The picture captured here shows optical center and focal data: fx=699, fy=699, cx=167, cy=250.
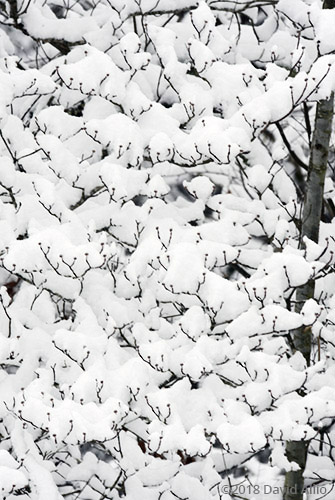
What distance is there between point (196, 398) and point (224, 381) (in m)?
0.43

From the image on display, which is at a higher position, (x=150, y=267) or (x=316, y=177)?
(x=316, y=177)

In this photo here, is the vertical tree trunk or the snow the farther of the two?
the vertical tree trunk

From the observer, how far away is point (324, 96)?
3.75m

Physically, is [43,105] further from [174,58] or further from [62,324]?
[62,324]

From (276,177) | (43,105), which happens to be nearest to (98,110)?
(43,105)

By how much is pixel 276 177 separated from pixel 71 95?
1.50 metres

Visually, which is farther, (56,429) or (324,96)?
(324,96)

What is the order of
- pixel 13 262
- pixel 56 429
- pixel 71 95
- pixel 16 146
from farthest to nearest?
1. pixel 71 95
2. pixel 16 146
3. pixel 13 262
4. pixel 56 429

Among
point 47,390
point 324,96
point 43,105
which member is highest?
point 43,105

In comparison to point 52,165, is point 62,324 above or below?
below

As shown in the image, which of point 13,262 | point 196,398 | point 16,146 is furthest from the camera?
point 16,146

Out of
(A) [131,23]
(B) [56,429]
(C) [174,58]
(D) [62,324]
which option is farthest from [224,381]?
(A) [131,23]

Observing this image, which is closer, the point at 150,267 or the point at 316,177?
the point at 150,267

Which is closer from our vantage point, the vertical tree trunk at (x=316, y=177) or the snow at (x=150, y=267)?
the snow at (x=150, y=267)
